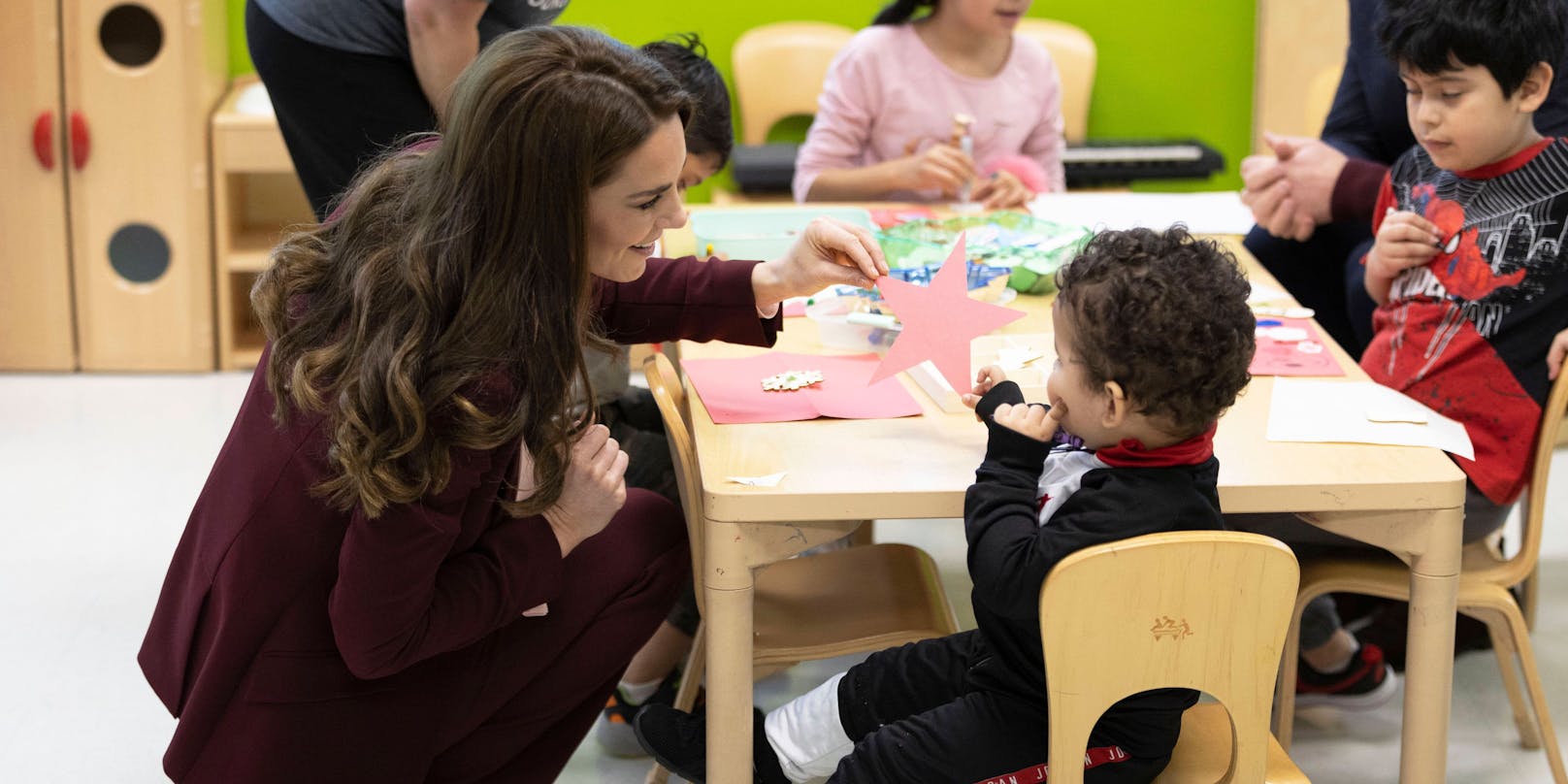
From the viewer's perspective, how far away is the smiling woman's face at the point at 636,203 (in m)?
1.52

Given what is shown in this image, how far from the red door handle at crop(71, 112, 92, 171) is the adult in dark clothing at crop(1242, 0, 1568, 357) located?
8.41ft

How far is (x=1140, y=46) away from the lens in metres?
4.18

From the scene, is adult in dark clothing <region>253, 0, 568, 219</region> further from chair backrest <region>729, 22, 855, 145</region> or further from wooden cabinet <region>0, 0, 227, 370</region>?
chair backrest <region>729, 22, 855, 145</region>

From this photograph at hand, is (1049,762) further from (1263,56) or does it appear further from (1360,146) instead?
(1263,56)

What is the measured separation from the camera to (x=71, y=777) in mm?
2160

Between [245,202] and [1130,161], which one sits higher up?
[1130,161]

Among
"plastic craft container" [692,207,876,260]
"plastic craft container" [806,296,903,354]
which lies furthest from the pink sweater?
"plastic craft container" [806,296,903,354]

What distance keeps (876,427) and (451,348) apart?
514 mm

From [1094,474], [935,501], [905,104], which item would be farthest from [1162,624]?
[905,104]

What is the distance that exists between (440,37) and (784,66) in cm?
178

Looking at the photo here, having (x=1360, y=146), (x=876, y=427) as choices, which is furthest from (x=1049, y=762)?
(x=1360, y=146)

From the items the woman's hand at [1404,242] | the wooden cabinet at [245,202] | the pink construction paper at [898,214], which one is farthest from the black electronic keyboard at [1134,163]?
the wooden cabinet at [245,202]

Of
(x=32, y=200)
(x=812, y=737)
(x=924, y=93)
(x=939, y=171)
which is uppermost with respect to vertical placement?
(x=924, y=93)

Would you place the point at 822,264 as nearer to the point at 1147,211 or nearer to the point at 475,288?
the point at 475,288
